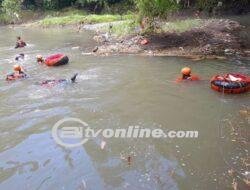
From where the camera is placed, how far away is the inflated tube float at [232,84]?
13365mm

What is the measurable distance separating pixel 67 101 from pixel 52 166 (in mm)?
4896

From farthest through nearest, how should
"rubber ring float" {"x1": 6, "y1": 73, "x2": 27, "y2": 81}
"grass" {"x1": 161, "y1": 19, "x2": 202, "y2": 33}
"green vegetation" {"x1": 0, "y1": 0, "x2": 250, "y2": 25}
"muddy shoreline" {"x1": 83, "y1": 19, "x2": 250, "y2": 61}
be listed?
"green vegetation" {"x1": 0, "y1": 0, "x2": 250, "y2": 25} → "grass" {"x1": 161, "y1": 19, "x2": 202, "y2": 33} → "muddy shoreline" {"x1": 83, "y1": 19, "x2": 250, "y2": 61} → "rubber ring float" {"x1": 6, "y1": 73, "x2": 27, "y2": 81}

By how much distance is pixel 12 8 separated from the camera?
44312 mm

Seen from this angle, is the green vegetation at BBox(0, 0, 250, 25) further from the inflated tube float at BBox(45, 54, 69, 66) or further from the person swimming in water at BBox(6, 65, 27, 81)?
the person swimming in water at BBox(6, 65, 27, 81)

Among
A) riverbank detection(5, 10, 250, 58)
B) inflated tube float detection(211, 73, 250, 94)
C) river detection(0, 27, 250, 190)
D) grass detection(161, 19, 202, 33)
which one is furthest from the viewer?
grass detection(161, 19, 202, 33)

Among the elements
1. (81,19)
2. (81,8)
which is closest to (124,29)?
(81,19)

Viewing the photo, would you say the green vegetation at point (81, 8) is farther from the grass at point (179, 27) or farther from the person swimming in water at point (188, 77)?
the person swimming in water at point (188, 77)

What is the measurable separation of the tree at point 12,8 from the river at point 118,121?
25732mm

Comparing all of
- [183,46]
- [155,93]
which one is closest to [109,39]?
[183,46]

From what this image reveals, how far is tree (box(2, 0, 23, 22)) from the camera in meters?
44.1

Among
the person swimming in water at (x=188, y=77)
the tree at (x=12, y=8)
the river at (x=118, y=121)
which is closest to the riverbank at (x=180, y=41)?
the river at (x=118, y=121)

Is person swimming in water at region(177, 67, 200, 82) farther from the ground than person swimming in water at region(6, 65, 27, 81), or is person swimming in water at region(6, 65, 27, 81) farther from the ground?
person swimming in water at region(177, 67, 200, 82)

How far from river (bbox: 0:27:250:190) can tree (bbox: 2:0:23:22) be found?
25.7 meters

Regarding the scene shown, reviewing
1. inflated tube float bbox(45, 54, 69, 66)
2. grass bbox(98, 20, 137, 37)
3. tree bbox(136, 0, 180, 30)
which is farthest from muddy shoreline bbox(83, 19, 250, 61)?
inflated tube float bbox(45, 54, 69, 66)
